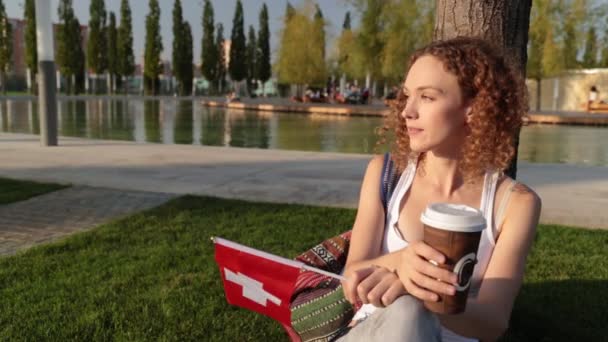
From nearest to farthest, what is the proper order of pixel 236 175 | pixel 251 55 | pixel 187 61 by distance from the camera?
pixel 236 175
pixel 187 61
pixel 251 55

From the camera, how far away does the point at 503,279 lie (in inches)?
58.8

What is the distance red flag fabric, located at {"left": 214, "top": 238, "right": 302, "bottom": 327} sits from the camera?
4.93ft

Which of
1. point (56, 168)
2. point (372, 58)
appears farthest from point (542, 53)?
→ point (56, 168)

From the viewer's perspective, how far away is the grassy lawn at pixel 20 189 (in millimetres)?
5362

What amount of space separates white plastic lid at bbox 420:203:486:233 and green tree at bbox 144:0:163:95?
53099 mm

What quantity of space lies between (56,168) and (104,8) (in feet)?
154

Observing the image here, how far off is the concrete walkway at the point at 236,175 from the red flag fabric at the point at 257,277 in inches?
130

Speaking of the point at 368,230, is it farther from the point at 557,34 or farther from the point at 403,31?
the point at 403,31

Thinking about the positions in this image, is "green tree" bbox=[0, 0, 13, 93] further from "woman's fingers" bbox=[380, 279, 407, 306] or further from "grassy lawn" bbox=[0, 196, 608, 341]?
"woman's fingers" bbox=[380, 279, 407, 306]

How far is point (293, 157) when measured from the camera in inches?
340

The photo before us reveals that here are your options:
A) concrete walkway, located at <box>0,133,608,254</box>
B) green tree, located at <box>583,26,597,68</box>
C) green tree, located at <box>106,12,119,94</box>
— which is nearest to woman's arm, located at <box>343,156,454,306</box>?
concrete walkway, located at <box>0,133,608,254</box>

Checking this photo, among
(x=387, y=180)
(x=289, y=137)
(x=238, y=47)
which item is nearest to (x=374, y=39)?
(x=289, y=137)

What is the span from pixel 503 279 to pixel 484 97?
522mm

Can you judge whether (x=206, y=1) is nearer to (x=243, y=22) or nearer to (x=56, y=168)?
(x=243, y=22)
